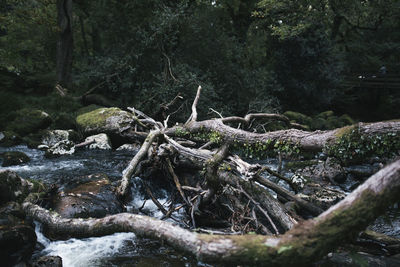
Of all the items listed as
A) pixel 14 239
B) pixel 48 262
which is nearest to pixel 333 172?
pixel 48 262

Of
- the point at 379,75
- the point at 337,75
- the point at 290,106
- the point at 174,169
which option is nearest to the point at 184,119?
the point at 174,169

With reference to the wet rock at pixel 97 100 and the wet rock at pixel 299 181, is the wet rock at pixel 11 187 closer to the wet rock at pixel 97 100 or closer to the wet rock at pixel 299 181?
the wet rock at pixel 299 181

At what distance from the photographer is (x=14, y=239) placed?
371 cm

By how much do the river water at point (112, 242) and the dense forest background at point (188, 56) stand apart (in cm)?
443

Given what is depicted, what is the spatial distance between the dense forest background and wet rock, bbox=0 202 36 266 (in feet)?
27.4

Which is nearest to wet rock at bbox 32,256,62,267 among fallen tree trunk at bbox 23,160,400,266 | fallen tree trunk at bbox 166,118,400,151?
fallen tree trunk at bbox 23,160,400,266

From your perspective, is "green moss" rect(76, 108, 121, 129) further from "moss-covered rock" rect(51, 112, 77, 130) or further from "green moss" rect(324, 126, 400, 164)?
"green moss" rect(324, 126, 400, 164)

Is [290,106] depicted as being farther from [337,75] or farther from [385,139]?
[385,139]

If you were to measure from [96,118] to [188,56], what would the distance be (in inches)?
215

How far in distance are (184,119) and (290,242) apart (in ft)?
33.6

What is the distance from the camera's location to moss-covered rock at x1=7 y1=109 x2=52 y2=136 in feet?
36.2

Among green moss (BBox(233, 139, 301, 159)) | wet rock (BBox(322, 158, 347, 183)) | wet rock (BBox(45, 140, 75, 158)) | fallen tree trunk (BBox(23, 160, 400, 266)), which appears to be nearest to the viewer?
fallen tree trunk (BBox(23, 160, 400, 266))

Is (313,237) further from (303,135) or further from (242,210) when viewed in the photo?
(242,210)

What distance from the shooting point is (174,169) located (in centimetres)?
628
